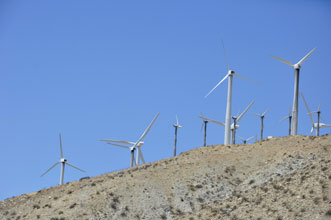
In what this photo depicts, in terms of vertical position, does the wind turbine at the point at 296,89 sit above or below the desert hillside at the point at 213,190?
above

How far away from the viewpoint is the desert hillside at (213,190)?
70.6m

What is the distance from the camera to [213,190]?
7938cm

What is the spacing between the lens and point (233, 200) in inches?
2975

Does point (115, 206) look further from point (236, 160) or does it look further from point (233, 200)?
point (236, 160)

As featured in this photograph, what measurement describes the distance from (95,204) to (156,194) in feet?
27.1

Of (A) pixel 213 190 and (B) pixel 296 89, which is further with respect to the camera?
(B) pixel 296 89

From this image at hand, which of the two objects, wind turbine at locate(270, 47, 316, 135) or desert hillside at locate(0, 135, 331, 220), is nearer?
desert hillside at locate(0, 135, 331, 220)

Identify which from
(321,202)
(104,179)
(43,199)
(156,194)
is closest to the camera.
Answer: (321,202)

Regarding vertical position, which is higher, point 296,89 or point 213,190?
point 296,89

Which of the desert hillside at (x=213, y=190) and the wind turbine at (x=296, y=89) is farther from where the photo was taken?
the wind turbine at (x=296, y=89)

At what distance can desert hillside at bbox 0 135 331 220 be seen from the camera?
7061 centimetres

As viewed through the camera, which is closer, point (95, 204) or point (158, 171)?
point (95, 204)

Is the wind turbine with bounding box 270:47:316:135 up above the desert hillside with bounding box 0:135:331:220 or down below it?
above

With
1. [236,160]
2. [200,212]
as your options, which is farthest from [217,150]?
[200,212]
